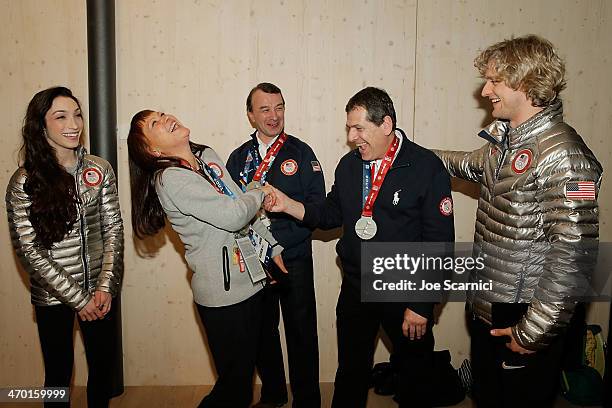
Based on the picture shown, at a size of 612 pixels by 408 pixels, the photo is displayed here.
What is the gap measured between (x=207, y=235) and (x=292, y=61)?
1.69 metres

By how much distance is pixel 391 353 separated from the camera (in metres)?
3.82

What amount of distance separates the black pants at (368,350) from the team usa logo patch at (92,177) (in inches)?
51.7

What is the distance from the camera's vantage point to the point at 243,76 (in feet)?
11.7

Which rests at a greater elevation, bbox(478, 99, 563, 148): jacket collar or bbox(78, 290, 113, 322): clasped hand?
bbox(478, 99, 563, 148): jacket collar

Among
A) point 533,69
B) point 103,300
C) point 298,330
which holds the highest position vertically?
point 533,69

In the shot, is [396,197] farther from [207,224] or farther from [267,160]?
[267,160]

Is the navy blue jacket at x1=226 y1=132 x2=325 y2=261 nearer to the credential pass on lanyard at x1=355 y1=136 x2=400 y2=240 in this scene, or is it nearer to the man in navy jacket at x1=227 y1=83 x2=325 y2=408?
the man in navy jacket at x1=227 y1=83 x2=325 y2=408

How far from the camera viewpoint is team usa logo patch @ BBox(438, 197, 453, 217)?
2.52 meters

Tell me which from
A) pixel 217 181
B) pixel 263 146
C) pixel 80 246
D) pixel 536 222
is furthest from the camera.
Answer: pixel 263 146

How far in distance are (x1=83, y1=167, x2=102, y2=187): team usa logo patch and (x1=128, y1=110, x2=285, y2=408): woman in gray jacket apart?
0.35m

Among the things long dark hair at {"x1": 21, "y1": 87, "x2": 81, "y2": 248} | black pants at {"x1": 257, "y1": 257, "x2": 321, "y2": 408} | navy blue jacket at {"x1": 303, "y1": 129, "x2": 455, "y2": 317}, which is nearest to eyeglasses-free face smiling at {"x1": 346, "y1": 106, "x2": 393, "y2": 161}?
navy blue jacket at {"x1": 303, "y1": 129, "x2": 455, "y2": 317}

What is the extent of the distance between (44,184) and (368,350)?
1.71 metres

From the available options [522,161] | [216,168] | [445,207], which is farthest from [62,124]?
[522,161]

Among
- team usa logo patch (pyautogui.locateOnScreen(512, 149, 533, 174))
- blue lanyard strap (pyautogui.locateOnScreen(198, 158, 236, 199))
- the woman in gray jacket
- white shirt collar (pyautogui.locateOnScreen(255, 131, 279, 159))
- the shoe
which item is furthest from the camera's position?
the shoe
